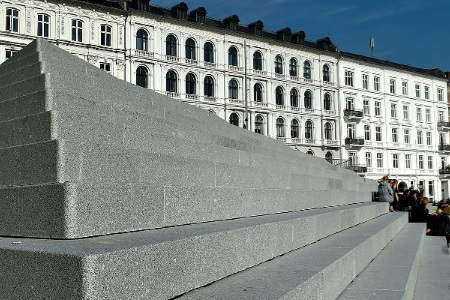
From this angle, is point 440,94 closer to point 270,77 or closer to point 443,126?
point 443,126

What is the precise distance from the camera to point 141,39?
123ft

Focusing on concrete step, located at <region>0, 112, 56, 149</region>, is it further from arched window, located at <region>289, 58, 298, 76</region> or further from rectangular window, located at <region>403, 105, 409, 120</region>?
rectangular window, located at <region>403, 105, 409, 120</region>

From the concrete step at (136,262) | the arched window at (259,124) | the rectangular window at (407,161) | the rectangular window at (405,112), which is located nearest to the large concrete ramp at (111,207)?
the concrete step at (136,262)

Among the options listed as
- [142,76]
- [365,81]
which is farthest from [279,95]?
[142,76]

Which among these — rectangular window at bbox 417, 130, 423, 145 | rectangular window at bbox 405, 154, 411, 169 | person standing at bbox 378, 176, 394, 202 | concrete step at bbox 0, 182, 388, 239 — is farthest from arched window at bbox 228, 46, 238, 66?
concrete step at bbox 0, 182, 388, 239

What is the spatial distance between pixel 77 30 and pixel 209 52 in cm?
1156

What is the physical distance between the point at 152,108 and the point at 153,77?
31.2m

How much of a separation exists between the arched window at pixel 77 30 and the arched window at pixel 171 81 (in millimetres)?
7196

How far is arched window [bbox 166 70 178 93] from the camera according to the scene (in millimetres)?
38375

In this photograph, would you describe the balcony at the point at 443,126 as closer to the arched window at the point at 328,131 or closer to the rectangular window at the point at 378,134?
the rectangular window at the point at 378,134

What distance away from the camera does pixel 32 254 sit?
2162 mm

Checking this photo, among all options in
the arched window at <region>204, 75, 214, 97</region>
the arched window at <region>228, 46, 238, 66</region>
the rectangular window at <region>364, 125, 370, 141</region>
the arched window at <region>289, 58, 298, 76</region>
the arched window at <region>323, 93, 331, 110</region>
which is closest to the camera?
the arched window at <region>204, 75, 214, 97</region>

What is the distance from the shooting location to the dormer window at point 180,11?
4038 centimetres

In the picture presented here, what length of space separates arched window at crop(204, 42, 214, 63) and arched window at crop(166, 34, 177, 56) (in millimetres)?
3125
